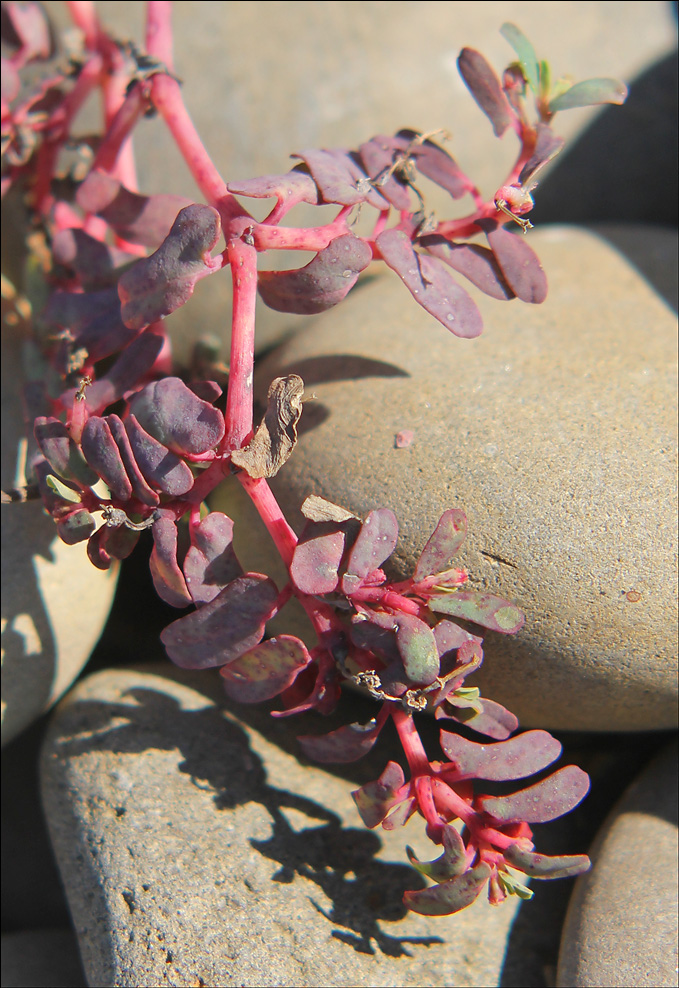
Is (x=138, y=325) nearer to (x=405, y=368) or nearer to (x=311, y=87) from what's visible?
(x=405, y=368)

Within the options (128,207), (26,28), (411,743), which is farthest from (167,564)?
(26,28)

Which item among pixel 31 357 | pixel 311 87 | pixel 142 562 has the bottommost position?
pixel 142 562

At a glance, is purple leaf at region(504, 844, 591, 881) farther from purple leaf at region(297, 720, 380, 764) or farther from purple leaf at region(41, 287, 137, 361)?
purple leaf at region(41, 287, 137, 361)

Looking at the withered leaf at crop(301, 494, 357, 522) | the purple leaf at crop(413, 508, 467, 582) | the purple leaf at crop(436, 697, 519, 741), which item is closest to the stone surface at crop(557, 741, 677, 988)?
the purple leaf at crop(436, 697, 519, 741)

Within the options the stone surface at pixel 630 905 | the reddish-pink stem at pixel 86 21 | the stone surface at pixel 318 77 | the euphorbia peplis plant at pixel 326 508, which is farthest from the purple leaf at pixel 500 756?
the reddish-pink stem at pixel 86 21

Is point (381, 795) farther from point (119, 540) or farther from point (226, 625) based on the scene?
point (119, 540)

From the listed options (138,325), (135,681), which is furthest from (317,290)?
(135,681)
